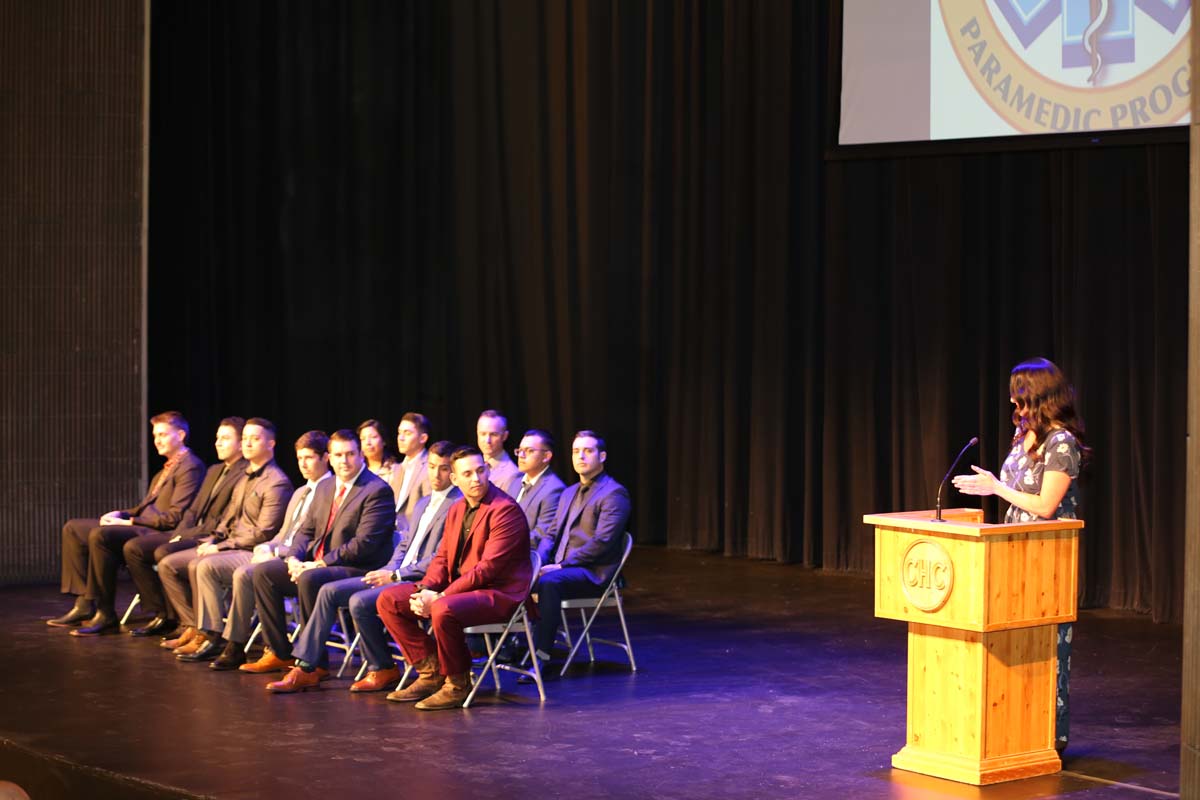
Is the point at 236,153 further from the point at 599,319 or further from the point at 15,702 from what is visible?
the point at 15,702

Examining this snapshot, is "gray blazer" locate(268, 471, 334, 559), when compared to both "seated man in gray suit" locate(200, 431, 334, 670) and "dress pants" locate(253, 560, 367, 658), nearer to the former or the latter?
"seated man in gray suit" locate(200, 431, 334, 670)

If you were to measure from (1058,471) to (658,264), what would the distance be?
621 centimetres

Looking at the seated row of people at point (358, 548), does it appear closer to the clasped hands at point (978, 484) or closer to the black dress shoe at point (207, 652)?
the black dress shoe at point (207, 652)

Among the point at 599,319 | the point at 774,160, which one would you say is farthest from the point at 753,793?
the point at 599,319

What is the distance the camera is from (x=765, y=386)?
35.6ft

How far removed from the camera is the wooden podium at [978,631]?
5367 millimetres

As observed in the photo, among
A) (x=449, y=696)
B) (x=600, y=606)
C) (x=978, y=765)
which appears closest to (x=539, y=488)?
(x=600, y=606)

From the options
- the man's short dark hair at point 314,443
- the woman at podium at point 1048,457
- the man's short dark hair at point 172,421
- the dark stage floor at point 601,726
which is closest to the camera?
the dark stage floor at point 601,726

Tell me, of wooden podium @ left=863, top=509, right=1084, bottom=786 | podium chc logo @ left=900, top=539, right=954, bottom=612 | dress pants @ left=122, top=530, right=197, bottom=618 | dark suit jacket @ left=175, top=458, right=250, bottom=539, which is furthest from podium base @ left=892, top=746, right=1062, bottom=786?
dress pants @ left=122, top=530, right=197, bottom=618

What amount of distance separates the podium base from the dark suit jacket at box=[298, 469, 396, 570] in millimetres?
2747

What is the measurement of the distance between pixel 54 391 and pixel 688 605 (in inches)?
173

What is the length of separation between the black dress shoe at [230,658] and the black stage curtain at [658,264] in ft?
12.3

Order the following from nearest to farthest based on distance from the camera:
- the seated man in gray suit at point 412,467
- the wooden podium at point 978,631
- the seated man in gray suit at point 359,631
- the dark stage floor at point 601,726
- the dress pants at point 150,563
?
the wooden podium at point 978,631 → the dark stage floor at point 601,726 → the seated man in gray suit at point 359,631 → the seated man in gray suit at point 412,467 → the dress pants at point 150,563

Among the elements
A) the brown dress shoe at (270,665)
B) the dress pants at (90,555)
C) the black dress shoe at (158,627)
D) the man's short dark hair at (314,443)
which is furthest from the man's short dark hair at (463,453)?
the dress pants at (90,555)
